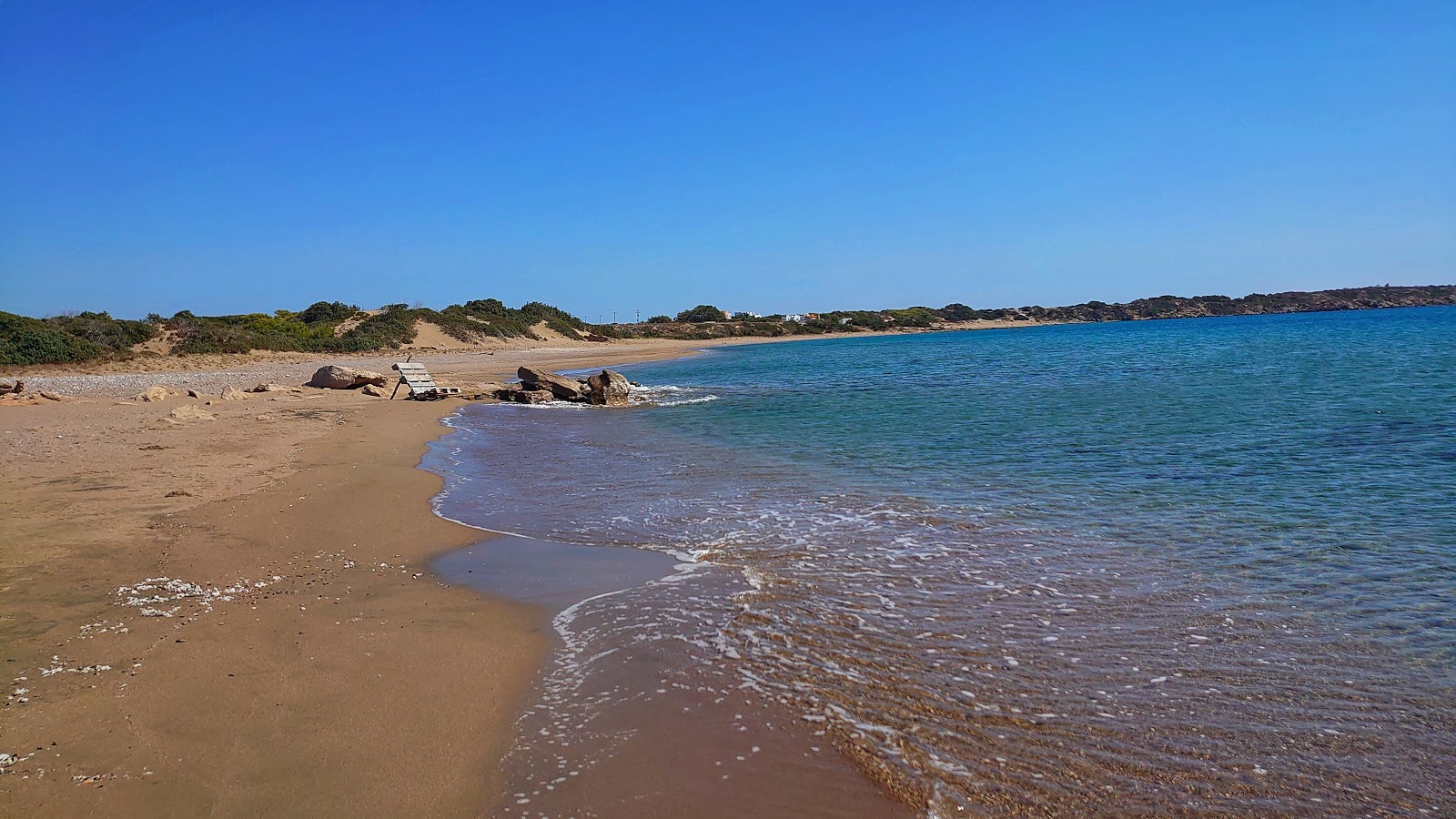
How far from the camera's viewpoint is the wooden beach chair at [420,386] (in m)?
22.2

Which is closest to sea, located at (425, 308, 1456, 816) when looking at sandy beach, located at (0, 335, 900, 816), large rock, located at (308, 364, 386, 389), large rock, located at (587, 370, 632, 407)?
sandy beach, located at (0, 335, 900, 816)

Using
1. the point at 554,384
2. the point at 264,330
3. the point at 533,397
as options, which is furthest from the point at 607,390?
the point at 264,330

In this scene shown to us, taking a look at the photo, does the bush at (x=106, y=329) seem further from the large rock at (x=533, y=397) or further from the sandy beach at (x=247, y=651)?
the sandy beach at (x=247, y=651)

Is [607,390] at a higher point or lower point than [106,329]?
lower

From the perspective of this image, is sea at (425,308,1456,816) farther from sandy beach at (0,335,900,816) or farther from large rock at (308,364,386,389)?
large rock at (308,364,386,389)

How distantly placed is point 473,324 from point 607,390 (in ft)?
113

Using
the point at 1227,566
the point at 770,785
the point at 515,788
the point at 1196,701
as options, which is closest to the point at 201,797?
the point at 515,788

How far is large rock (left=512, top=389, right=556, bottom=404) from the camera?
22391 mm

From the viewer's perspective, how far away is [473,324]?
53.2 meters

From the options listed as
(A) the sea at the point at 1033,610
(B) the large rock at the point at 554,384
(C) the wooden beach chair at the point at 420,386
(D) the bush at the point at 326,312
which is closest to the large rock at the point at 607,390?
(B) the large rock at the point at 554,384

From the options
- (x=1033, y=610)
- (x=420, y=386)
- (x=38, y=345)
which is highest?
(x=38, y=345)

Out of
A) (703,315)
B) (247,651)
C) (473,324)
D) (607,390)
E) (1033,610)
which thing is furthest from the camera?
(703,315)

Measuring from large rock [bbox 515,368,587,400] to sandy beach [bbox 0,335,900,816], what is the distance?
40.6 ft

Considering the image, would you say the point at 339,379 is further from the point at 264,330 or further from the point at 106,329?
the point at 264,330
